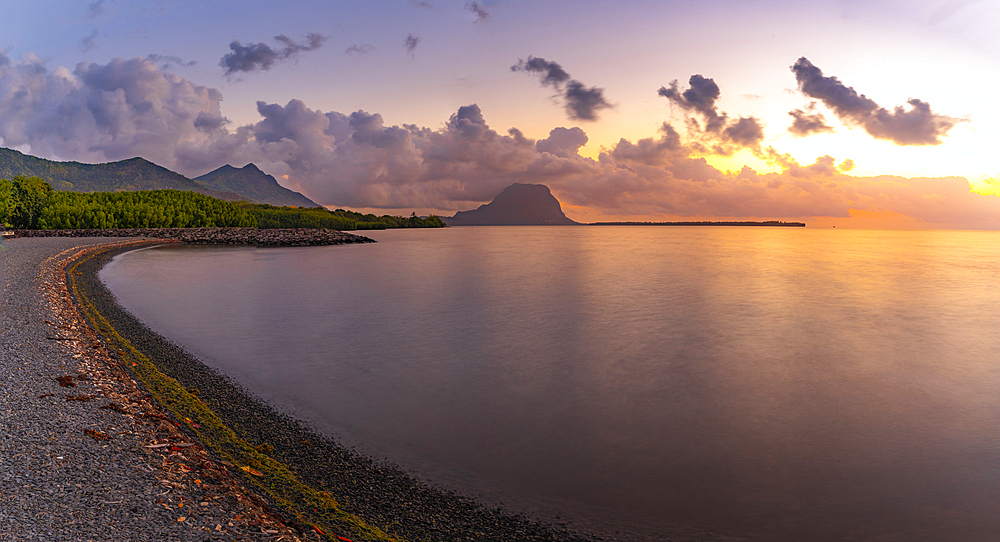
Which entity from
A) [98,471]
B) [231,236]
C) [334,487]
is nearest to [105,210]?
[231,236]

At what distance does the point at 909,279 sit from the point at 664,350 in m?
50.3

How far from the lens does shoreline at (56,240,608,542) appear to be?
803 cm

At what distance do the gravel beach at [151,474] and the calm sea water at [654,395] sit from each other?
123 cm

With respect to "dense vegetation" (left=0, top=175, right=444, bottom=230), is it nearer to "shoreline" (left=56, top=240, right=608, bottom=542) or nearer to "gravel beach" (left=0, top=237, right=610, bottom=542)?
"gravel beach" (left=0, top=237, right=610, bottom=542)

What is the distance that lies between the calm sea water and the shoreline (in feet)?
2.48

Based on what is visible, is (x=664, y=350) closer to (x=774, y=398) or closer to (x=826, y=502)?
(x=774, y=398)

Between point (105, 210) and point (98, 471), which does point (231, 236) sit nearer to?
point (105, 210)

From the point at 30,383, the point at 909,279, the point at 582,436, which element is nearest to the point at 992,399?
the point at 582,436

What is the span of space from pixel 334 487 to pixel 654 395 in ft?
36.7

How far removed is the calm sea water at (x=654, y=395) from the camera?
32.8ft

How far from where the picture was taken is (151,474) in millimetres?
7387

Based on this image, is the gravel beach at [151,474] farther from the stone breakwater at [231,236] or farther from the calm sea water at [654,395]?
the stone breakwater at [231,236]

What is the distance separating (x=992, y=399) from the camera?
1700 centimetres

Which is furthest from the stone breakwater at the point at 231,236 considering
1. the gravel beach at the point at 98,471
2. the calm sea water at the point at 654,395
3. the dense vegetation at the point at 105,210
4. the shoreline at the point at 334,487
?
the gravel beach at the point at 98,471
